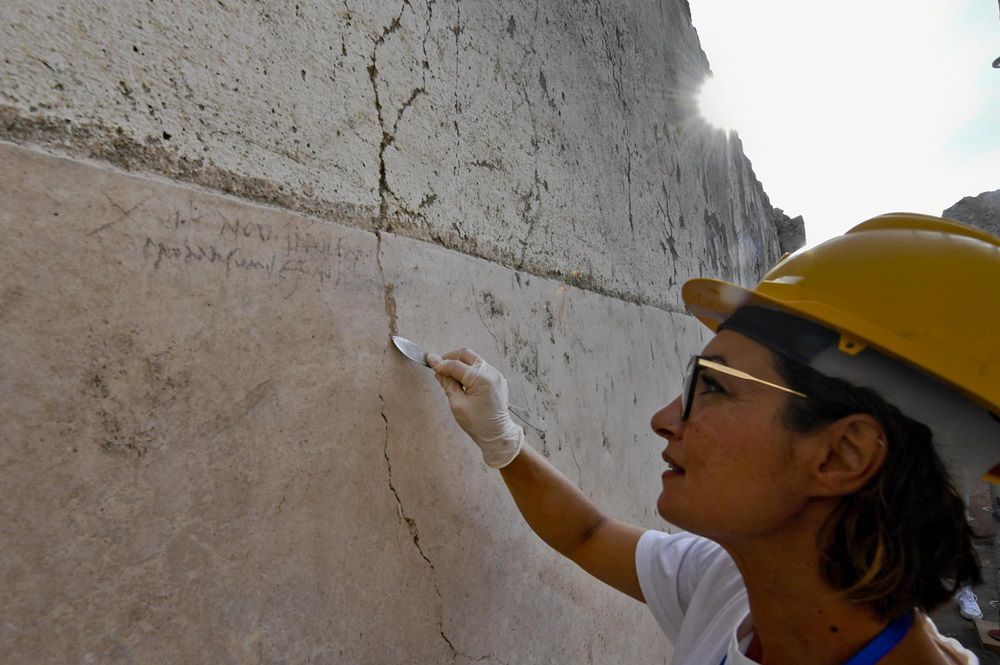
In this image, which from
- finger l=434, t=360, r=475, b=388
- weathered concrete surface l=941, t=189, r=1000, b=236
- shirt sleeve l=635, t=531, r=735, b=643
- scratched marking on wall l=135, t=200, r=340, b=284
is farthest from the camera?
weathered concrete surface l=941, t=189, r=1000, b=236

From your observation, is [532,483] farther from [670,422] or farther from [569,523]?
[670,422]

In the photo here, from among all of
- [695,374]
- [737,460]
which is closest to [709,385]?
[695,374]

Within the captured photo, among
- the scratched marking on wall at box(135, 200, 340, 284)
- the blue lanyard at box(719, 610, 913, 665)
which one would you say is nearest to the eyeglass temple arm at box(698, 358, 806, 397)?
A: the blue lanyard at box(719, 610, 913, 665)

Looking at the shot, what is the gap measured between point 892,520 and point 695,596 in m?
0.48

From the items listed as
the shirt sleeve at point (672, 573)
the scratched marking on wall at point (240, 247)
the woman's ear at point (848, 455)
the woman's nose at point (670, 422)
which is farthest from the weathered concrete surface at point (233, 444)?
the woman's ear at point (848, 455)

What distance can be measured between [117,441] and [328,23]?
32.1 inches

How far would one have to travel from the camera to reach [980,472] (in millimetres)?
1024

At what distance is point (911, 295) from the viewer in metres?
0.98

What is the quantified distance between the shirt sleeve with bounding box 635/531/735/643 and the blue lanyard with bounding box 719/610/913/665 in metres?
0.35

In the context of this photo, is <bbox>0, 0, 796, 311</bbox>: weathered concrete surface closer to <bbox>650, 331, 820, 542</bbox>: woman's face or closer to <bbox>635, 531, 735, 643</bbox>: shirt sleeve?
<bbox>650, 331, 820, 542</bbox>: woman's face

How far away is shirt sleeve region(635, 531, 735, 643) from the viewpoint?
52.1 inches

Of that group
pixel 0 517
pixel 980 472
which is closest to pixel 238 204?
pixel 0 517

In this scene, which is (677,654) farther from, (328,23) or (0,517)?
(328,23)

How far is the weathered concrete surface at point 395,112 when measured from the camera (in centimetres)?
75
